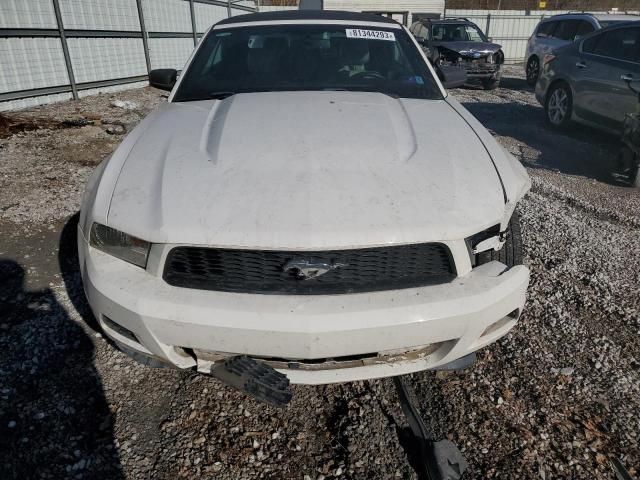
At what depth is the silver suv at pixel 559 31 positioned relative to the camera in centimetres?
981

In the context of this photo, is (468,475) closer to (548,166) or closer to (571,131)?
(548,166)

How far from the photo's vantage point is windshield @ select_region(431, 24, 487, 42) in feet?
41.9

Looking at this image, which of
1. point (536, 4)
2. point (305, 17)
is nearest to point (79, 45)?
point (305, 17)

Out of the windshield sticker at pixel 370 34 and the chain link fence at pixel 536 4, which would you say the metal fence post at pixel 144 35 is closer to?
the windshield sticker at pixel 370 34

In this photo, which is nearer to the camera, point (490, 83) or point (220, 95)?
point (220, 95)

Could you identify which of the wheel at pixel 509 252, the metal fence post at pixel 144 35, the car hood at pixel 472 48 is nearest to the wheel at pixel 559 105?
the car hood at pixel 472 48

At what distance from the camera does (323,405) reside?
2150 mm

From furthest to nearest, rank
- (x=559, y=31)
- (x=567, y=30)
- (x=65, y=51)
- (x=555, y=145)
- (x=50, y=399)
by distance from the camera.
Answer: (x=559, y=31)
(x=567, y=30)
(x=65, y=51)
(x=555, y=145)
(x=50, y=399)

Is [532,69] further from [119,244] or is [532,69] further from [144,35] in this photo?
[119,244]

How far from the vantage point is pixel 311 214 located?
5.69ft

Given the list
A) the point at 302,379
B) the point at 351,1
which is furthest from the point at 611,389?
the point at 351,1

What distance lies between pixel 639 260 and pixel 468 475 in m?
2.46

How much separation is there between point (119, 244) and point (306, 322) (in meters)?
0.83

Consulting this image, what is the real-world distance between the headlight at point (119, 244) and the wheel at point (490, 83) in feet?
37.9
